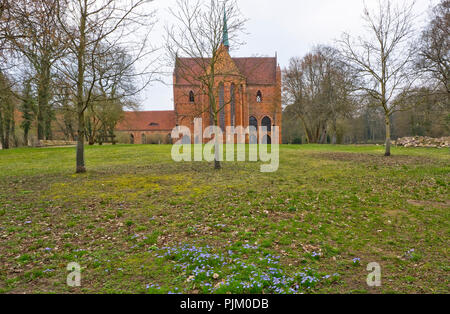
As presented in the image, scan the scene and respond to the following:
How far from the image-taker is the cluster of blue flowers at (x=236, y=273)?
3361 mm

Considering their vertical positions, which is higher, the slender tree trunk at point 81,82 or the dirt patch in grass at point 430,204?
the slender tree trunk at point 81,82

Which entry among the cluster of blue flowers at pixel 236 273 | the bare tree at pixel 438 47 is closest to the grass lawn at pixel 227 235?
the cluster of blue flowers at pixel 236 273

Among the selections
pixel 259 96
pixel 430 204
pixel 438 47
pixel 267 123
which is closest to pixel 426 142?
pixel 438 47

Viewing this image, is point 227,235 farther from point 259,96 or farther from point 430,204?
point 259,96

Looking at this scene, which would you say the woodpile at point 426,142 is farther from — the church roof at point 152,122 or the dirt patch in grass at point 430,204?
the church roof at point 152,122

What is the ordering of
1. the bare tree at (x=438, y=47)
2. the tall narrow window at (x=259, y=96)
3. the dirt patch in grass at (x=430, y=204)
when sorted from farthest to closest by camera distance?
the tall narrow window at (x=259, y=96) < the bare tree at (x=438, y=47) < the dirt patch in grass at (x=430, y=204)

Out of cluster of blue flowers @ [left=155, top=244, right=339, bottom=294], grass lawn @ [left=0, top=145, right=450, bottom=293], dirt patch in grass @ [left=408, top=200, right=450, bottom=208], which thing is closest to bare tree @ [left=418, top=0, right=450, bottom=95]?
grass lawn @ [left=0, top=145, right=450, bottom=293]

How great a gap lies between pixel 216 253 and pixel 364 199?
5.18 meters

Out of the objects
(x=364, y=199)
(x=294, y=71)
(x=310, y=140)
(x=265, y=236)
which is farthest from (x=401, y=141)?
(x=265, y=236)

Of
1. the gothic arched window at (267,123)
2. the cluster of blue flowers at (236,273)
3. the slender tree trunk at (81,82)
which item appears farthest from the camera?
the gothic arched window at (267,123)

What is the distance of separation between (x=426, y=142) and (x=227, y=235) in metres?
26.0

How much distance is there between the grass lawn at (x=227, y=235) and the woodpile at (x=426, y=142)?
53.7 ft

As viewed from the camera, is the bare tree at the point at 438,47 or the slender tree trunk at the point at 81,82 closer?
the slender tree trunk at the point at 81,82
